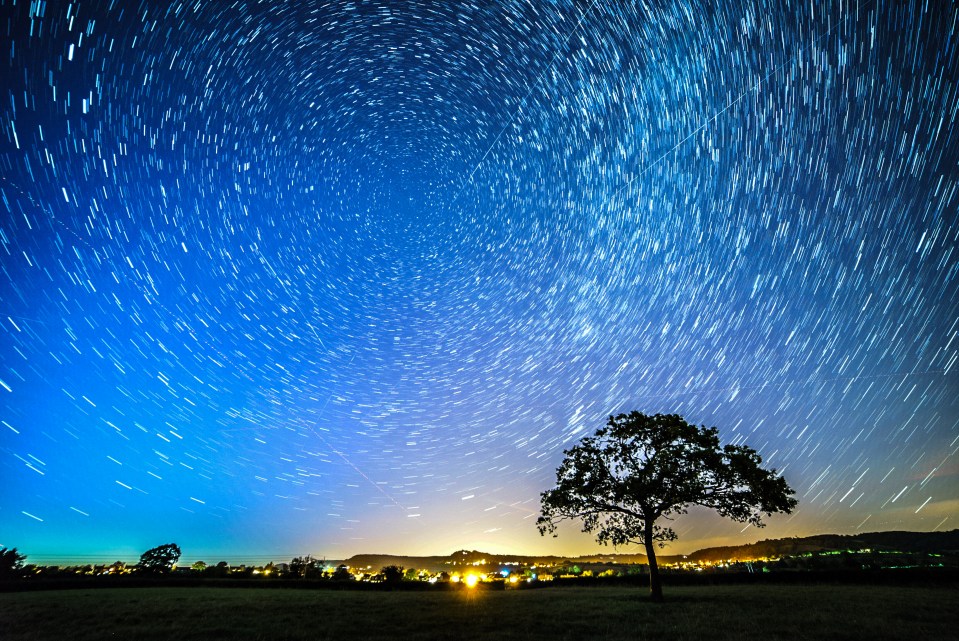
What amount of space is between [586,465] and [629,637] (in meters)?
12.1

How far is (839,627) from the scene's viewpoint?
13211 mm

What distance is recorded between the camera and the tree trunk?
21.1 m

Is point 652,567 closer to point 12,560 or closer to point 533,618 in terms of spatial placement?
point 533,618

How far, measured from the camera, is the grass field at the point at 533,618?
13.4 m

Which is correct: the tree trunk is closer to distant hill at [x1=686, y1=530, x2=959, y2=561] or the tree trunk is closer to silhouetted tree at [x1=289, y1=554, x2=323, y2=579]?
silhouetted tree at [x1=289, y1=554, x2=323, y2=579]

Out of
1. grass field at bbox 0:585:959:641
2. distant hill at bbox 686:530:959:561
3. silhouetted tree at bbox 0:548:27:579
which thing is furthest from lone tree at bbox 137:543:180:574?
distant hill at bbox 686:530:959:561

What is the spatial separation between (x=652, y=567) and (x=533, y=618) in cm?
807

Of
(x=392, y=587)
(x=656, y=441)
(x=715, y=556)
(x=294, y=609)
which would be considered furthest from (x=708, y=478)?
(x=715, y=556)

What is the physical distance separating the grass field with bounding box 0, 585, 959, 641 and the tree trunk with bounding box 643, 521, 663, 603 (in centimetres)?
58

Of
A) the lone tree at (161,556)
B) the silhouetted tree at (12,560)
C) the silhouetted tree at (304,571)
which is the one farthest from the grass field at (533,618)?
the lone tree at (161,556)

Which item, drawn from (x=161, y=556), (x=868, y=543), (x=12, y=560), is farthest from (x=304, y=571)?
(x=868, y=543)

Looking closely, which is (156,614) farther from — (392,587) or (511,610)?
(392,587)

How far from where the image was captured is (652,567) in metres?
21.6

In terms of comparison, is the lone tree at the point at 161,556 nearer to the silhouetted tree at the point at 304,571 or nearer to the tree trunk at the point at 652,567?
the silhouetted tree at the point at 304,571
